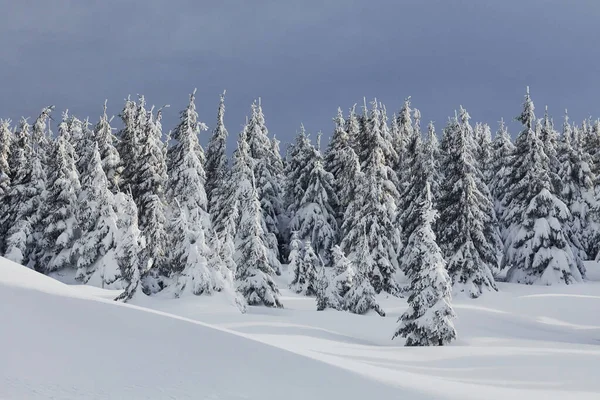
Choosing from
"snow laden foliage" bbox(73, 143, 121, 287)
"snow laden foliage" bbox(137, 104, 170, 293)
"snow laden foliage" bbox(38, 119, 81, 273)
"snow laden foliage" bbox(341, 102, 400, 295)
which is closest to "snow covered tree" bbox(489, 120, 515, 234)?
"snow laden foliage" bbox(341, 102, 400, 295)

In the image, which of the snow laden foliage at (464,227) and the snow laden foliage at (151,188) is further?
the snow laden foliage at (464,227)

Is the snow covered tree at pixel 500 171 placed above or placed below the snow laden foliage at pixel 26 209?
above

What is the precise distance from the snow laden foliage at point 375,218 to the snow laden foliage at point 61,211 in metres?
18.7

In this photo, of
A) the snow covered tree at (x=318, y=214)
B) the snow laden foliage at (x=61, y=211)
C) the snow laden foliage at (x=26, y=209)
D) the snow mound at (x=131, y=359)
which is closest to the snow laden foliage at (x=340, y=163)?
the snow covered tree at (x=318, y=214)

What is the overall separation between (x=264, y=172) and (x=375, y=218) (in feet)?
42.4

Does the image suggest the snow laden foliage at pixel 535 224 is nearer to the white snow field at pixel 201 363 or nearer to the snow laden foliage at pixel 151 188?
the white snow field at pixel 201 363

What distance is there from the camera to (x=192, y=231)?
78.0 feet

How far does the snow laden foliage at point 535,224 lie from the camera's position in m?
36.0

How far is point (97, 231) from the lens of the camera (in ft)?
118

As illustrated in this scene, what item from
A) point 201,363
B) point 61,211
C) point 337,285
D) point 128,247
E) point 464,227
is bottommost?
point 201,363

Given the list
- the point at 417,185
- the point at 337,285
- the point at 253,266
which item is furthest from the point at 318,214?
the point at 337,285

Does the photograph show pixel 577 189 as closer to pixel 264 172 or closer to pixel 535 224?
pixel 535 224

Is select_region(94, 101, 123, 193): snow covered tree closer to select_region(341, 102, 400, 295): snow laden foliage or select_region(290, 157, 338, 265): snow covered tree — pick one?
select_region(290, 157, 338, 265): snow covered tree

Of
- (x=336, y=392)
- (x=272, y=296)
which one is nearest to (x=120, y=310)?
(x=336, y=392)
